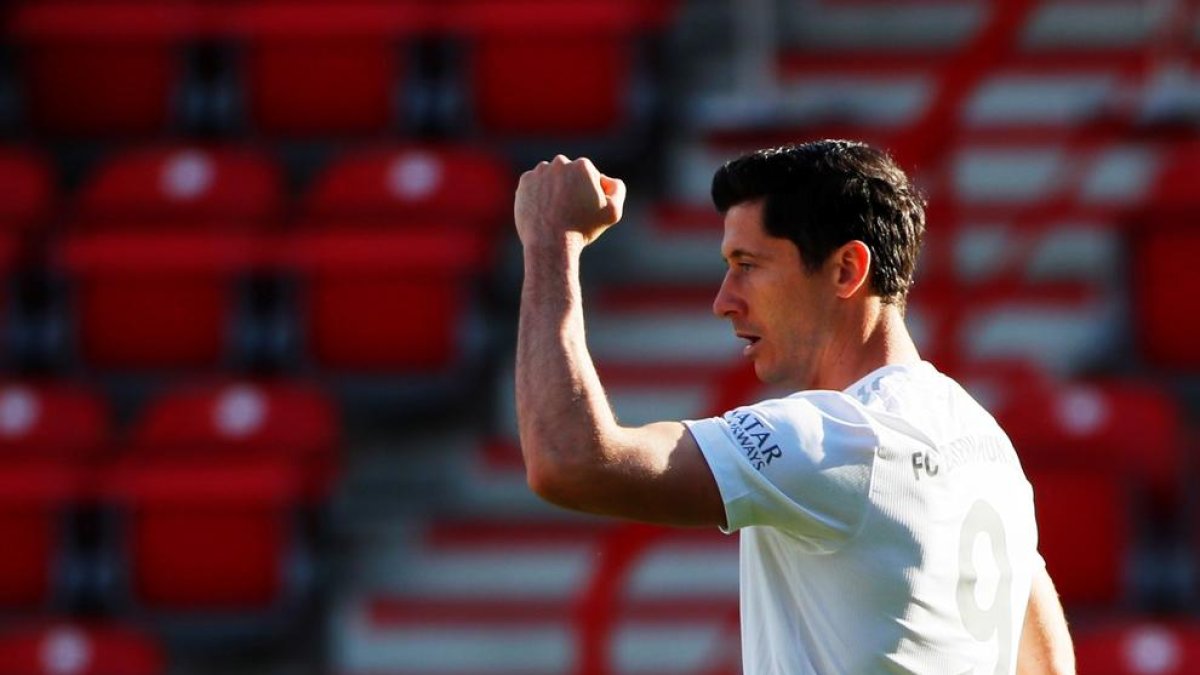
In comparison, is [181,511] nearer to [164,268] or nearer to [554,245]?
[164,268]

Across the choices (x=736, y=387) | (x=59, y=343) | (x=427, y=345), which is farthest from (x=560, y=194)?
(x=59, y=343)

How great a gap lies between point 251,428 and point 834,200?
3.70m

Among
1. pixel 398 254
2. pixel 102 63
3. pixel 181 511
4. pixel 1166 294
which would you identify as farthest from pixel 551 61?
pixel 1166 294

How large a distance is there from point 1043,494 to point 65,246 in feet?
8.68

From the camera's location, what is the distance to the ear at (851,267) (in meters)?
2.43

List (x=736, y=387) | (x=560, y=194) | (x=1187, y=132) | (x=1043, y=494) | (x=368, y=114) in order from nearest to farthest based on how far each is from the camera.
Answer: (x=560, y=194) → (x=736, y=387) → (x=1043, y=494) → (x=1187, y=132) → (x=368, y=114)

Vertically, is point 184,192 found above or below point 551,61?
below

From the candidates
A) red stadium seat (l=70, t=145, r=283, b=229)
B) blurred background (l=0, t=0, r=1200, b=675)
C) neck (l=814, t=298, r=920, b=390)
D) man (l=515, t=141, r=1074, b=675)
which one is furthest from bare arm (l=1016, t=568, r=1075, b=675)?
red stadium seat (l=70, t=145, r=283, b=229)

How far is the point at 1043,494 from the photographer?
18.4 feet

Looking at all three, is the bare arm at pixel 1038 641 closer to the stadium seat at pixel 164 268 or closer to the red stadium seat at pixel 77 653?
the red stadium seat at pixel 77 653

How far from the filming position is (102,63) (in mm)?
Answer: 6863

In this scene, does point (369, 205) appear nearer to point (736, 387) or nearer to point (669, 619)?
point (669, 619)

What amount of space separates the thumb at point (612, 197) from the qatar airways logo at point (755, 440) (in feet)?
0.78

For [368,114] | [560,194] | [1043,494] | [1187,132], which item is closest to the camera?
[560,194]
